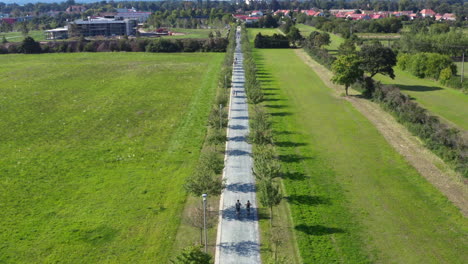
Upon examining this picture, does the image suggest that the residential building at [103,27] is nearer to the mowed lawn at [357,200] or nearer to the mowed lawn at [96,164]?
the mowed lawn at [96,164]

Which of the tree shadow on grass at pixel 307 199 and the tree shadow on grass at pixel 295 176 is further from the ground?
the tree shadow on grass at pixel 295 176

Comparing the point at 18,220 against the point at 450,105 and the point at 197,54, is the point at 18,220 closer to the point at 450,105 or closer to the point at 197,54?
the point at 450,105

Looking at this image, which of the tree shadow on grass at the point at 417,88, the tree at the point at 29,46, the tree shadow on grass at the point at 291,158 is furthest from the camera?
the tree at the point at 29,46

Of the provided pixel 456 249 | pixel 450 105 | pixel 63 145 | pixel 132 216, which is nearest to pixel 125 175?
pixel 132 216

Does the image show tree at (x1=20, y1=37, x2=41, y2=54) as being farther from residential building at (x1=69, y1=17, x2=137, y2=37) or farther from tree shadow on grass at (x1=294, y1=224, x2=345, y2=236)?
tree shadow on grass at (x1=294, y1=224, x2=345, y2=236)

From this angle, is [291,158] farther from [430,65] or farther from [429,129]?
[430,65]

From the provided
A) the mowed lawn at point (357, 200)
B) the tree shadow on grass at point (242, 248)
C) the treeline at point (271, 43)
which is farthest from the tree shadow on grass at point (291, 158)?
the treeline at point (271, 43)
